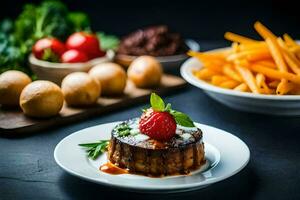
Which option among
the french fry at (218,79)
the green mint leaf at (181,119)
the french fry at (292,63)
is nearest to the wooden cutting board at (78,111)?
the french fry at (218,79)

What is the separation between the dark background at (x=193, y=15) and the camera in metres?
3.58

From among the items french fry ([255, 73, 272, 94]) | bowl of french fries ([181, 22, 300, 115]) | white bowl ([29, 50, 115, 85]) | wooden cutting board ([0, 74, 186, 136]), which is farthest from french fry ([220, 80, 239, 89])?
white bowl ([29, 50, 115, 85])

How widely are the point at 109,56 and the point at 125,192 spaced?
128 cm

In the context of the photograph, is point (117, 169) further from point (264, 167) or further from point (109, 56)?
point (109, 56)

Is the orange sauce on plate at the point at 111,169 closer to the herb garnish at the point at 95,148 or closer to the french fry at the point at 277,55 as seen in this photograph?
the herb garnish at the point at 95,148

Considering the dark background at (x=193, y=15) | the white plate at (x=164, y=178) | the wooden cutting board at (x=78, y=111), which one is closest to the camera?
the white plate at (x=164, y=178)

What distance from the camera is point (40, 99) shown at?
2277 mm

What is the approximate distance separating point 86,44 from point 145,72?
36cm

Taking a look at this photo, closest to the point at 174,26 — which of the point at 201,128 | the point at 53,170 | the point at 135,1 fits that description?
the point at 135,1

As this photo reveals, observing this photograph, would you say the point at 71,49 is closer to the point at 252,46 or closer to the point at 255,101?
the point at 252,46

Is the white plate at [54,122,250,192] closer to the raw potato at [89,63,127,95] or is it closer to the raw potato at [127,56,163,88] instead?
the raw potato at [89,63,127,95]

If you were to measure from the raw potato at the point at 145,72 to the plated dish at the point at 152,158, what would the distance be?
80 cm

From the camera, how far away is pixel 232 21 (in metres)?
3.63

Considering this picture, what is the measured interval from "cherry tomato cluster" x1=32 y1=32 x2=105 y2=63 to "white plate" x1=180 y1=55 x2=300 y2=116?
582mm
